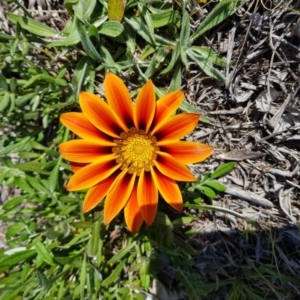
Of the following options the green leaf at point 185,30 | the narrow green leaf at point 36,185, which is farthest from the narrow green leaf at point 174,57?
the narrow green leaf at point 36,185

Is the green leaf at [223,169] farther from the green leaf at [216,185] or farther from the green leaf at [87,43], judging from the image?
the green leaf at [87,43]

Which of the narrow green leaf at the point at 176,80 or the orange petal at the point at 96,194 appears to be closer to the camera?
the orange petal at the point at 96,194

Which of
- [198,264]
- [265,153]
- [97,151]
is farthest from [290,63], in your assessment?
[198,264]

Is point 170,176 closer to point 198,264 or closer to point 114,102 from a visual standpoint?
point 114,102

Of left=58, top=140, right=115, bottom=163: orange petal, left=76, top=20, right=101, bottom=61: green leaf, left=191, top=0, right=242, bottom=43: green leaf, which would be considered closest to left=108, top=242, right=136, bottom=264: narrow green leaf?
left=58, top=140, right=115, bottom=163: orange petal

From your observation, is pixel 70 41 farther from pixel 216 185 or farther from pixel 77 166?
pixel 216 185

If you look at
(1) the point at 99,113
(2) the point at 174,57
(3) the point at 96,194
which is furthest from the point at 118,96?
(2) the point at 174,57

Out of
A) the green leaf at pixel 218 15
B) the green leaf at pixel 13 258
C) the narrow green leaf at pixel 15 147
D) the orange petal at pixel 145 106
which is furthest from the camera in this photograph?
the narrow green leaf at pixel 15 147
